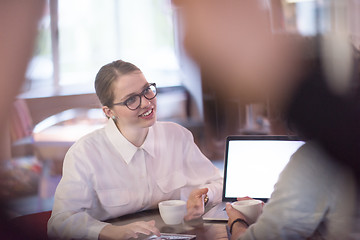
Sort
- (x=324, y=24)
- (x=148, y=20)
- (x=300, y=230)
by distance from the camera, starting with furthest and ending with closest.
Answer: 1. (x=148, y=20)
2. (x=324, y=24)
3. (x=300, y=230)

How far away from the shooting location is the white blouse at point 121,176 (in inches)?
55.2

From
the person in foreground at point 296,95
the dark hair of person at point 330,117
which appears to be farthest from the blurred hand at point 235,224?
the dark hair of person at point 330,117

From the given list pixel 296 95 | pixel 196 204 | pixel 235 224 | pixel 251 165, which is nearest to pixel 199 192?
pixel 196 204

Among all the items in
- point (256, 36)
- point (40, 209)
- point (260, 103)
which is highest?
point (256, 36)

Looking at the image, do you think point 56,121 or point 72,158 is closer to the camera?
point 72,158

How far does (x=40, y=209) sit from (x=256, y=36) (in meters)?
0.86

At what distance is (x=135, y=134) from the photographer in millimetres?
1474

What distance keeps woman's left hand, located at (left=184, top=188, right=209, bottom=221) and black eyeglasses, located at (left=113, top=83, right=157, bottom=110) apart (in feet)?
0.97

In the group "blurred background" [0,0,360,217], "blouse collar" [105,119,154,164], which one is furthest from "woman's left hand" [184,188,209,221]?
"blouse collar" [105,119,154,164]

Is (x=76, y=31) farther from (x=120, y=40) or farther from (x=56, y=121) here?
(x=56, y=121)

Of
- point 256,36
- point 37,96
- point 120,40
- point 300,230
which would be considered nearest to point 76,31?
point 120,40

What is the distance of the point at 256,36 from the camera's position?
142 centimetres

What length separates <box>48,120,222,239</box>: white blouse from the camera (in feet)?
4.60

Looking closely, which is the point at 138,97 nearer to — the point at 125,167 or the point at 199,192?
the point at 125,167
